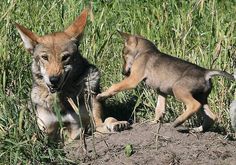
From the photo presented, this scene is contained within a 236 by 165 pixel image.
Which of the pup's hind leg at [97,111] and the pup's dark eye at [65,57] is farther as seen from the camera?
the pup's hind leg at [97,111]

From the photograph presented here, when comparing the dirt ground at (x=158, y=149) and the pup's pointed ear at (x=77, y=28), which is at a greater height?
the pup's pointed ear at (x=77, y=28)

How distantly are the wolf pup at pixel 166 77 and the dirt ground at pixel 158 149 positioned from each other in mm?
225

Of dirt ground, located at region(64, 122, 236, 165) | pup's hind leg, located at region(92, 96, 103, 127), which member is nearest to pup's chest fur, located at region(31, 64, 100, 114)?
pup's hind leg, located at region(92, 96, 103, 127)

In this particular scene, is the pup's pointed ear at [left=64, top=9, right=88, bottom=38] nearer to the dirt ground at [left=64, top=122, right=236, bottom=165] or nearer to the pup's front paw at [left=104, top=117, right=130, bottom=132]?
the pup's front paw at [left=104, top=117, right=130, bottom=132]

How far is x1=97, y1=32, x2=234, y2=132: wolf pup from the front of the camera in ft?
23.4

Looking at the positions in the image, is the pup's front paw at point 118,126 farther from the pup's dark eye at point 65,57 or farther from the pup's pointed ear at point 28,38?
the pup's pointed ear at point 28,38

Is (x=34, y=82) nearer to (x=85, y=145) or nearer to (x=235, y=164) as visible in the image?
(x=85, y=145)

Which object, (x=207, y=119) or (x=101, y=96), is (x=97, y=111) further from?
(x=207, y=119)

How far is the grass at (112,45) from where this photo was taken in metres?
6.99

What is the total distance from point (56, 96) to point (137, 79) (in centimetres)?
84

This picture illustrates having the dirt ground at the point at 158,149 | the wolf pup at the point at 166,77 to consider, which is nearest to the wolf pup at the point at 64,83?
the wolf pup at the point at 166,77

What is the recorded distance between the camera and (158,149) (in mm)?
6906

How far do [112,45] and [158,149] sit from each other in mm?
3167

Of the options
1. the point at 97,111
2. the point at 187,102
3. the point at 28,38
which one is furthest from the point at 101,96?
the point at 187,102
